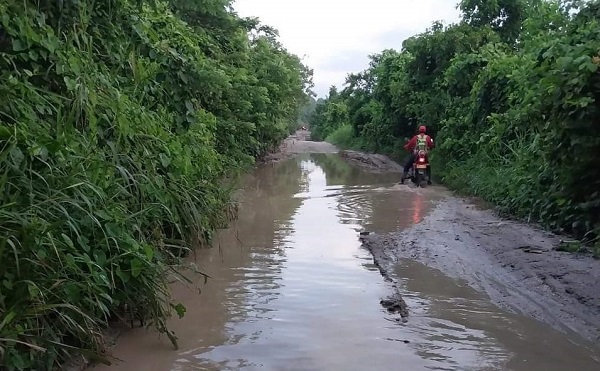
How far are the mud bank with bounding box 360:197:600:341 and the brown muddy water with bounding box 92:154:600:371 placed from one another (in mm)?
212

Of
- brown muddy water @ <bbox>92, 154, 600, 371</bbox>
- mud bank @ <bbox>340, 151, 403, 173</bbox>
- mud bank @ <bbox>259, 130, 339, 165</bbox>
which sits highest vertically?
mud bank @ <bbox>259, 130, 339, 165</bbox>

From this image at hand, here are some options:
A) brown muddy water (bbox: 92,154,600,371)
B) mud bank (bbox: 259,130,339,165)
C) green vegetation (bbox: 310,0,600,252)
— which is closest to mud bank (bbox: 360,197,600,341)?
brown muddy water (bbox: 92,154,600,371)

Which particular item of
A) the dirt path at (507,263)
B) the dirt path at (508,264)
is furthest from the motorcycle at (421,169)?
the dirt path at (508,264)

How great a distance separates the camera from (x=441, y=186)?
1619 cm

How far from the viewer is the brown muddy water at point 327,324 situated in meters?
4.30

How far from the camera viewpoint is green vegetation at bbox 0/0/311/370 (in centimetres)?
352

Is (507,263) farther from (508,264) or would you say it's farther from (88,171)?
(88,171)

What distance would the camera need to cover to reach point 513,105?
41.4ft

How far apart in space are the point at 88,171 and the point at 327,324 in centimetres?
227

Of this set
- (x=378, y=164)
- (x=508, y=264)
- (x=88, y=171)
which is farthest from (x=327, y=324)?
(x=378, y=164)

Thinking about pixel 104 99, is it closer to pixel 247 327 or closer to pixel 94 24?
pixel 94 24

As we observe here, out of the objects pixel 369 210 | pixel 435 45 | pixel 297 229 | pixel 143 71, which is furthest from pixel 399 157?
pixel 143 71

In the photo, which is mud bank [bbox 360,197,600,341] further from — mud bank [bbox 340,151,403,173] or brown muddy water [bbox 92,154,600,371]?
mud bank [bbox 340,151,403,173]

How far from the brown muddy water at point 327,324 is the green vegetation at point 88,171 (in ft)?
1.16
